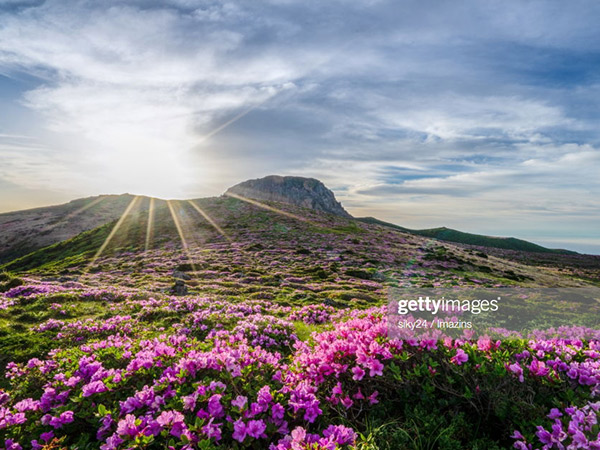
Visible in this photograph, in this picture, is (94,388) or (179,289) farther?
(179,289)

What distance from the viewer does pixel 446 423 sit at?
159 inches

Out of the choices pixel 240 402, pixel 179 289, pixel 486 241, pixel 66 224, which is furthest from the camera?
pixel 486 241

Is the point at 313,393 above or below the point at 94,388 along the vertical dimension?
above

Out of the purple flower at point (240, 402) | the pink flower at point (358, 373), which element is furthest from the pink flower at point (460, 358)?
the purple flower at point (240, 402)

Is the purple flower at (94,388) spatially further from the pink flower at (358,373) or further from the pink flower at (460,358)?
the pink flower at (460,358)

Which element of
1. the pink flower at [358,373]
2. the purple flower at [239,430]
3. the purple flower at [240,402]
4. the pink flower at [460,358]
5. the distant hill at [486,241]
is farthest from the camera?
the distant hill at [486,241]

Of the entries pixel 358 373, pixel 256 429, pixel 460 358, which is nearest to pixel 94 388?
pixel 256 429

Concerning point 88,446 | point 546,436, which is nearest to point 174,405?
point 88,446

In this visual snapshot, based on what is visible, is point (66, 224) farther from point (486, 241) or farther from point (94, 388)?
point (486, 241)

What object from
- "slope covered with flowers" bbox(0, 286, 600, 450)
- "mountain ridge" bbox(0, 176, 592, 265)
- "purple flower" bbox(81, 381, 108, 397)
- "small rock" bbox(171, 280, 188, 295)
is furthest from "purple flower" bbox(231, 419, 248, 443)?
"mountain ridge" bbox(0, 176, 592, 265)

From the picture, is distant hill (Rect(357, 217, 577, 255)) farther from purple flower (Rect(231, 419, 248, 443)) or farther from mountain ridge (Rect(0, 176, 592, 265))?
purple flower (Rect(231, 419, 248, 443))

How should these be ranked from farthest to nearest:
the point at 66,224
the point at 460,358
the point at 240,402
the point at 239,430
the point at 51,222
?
the point at 51,222 → the point at 66,224 → the point at 460,358 → the point at 240,402 → the point at 239,430

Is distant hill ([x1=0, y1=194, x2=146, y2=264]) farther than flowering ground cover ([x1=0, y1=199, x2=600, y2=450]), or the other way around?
distant hill ([x1=0, y1=194, x2=146, y2=264])

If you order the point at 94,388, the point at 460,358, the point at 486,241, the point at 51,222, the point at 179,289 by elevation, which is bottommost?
the point at 51,222
